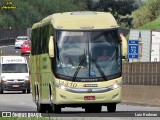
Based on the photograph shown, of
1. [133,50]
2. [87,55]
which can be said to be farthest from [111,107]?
[133,50]

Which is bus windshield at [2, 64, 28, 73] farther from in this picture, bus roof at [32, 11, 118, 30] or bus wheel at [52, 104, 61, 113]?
bus wheel at [52, 104, 61, 113]

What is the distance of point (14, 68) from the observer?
5388 centimetres

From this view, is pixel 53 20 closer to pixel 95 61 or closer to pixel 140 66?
pixel 95 61

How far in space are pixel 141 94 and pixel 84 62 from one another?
11.0 metres

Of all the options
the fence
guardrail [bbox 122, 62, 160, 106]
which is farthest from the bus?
the fence

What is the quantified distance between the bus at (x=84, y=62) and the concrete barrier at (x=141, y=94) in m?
8.50

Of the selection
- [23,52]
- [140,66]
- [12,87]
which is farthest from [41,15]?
[140,66]

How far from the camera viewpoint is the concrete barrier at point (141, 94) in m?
36.8

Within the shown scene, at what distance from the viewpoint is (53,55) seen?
2753cm

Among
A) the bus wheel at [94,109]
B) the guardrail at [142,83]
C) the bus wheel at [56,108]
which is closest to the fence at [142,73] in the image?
the guardrail at [142,83]

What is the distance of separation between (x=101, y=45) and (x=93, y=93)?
1564mm

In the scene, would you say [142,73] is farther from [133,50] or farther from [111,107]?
[111,107]

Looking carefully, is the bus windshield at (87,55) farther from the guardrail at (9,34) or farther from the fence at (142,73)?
the guardrail at (9,34)

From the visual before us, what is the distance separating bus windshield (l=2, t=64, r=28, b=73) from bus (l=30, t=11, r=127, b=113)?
2512 cm
